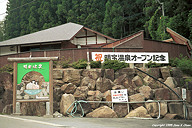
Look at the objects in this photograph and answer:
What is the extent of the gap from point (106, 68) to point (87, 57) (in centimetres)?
156

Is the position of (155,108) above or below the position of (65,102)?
below

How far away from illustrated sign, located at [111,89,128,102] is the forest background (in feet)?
55.1

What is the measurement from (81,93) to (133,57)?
4.54 metres

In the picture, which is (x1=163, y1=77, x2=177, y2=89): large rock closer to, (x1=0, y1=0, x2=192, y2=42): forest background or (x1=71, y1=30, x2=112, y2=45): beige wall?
(x1=71, y1=30, x2=112, y2=45): beige wall

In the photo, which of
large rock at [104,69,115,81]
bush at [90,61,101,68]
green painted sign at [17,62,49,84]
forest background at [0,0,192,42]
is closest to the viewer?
green painted sign at [17,62,49,84]

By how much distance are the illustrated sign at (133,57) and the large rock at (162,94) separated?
2459 mm

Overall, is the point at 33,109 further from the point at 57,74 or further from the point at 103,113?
the point at 103,113

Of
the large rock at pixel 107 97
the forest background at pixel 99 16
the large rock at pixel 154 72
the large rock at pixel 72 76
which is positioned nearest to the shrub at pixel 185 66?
the large rock at pixel 154 72

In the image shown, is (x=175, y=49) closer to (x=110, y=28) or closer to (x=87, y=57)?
(x=87, y=57)

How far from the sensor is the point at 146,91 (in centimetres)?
1350

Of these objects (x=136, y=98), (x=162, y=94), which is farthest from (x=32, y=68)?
(x=162, y=94)

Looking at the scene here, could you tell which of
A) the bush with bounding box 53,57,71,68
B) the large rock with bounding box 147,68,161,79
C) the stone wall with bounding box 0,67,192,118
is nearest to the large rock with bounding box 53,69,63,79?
the stone wall with bounding box 0,67,192,118

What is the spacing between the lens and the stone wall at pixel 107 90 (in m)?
12.3

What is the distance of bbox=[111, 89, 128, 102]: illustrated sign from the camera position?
12.9 m
